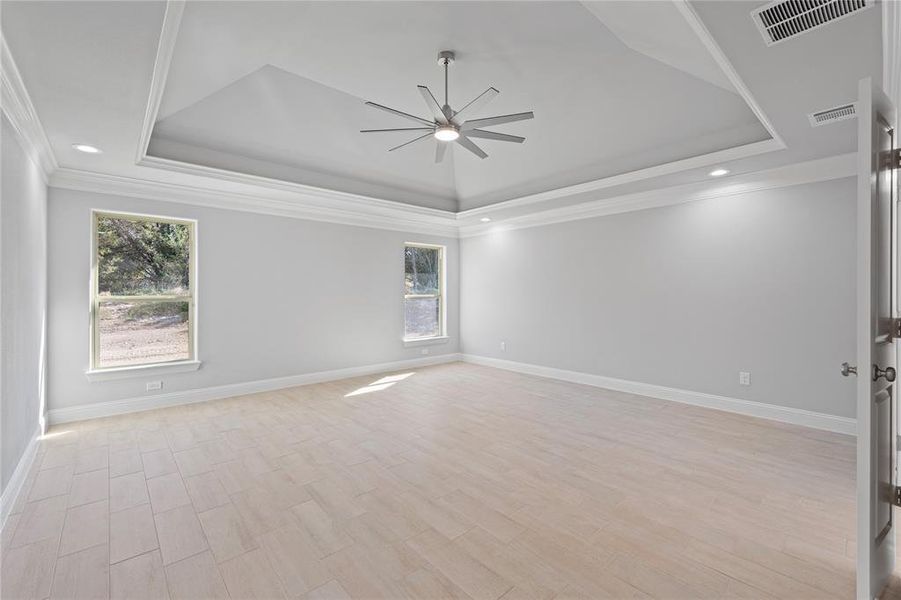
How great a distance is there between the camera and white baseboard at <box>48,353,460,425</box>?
158 inches

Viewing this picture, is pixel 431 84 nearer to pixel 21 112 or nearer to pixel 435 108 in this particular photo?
pixel 435 108

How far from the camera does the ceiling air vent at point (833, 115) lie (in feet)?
8.62

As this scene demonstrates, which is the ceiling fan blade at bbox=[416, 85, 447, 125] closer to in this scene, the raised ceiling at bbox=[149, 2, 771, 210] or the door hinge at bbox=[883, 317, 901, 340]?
the raised ceiling at bbox=[149, 2, 771, 210]

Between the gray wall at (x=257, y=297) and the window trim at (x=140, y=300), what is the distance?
6cm

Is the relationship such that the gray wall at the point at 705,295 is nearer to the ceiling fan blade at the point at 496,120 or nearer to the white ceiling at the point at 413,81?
the white ceiling at the point at 413,81

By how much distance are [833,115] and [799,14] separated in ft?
4.69

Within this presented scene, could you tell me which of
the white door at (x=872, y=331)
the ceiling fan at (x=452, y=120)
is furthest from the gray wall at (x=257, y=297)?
the white door at (x=872, y=331)

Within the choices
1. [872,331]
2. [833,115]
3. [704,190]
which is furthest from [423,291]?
[872,331]

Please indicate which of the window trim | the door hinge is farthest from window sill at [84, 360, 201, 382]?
the door hinge

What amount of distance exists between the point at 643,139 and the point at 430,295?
13.4 feet

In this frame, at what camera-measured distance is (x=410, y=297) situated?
6.80 meters

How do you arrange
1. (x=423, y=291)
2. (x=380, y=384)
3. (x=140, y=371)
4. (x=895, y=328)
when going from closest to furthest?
(x=895, y=328) → (x=140, y=371) → (x=380, y=384) → (x=423, y=291)

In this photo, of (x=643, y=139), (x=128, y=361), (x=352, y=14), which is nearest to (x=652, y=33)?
(x=643, y=139)

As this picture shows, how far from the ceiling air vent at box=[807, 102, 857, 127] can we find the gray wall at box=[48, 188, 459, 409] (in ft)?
16.6
